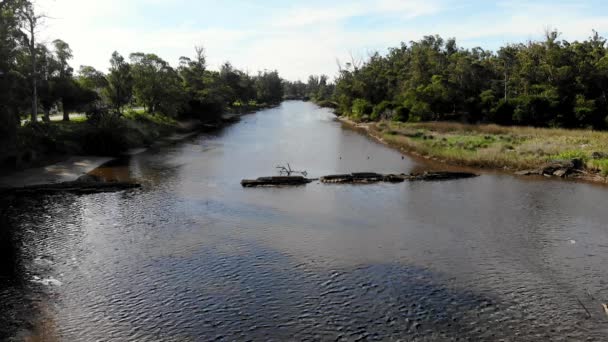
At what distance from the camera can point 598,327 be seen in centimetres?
1739

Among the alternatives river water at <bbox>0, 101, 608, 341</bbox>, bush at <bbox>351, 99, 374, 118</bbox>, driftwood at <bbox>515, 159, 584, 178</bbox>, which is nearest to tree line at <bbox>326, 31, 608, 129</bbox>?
bush at <bbox>351, 99, 374, 118</bbox>

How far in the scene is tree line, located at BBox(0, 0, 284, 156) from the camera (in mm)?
37906

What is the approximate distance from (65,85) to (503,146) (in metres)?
49.6

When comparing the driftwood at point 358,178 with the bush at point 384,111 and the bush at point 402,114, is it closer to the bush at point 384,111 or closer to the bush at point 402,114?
the bush at point 402,114

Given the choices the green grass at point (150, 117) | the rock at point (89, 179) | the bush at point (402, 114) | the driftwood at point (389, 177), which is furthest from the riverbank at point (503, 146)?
the green grass at point (150, 117)

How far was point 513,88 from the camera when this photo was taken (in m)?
85.6

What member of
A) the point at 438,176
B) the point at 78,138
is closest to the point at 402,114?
the point at 438,176

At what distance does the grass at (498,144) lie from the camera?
46.9m

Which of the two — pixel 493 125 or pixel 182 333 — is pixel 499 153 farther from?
pixel 182 333

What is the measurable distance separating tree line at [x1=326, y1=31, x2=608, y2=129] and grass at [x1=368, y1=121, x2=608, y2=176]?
285 inches

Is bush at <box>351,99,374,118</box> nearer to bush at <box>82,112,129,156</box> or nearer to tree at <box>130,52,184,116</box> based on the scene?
tree at <box>130,52,184,116</box>

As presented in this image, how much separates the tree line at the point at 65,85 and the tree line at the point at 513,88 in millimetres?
38623

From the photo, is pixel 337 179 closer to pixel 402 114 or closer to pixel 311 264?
pixel 311 264

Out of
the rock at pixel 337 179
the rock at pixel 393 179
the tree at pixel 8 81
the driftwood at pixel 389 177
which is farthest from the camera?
the rock at pixel 393 179
